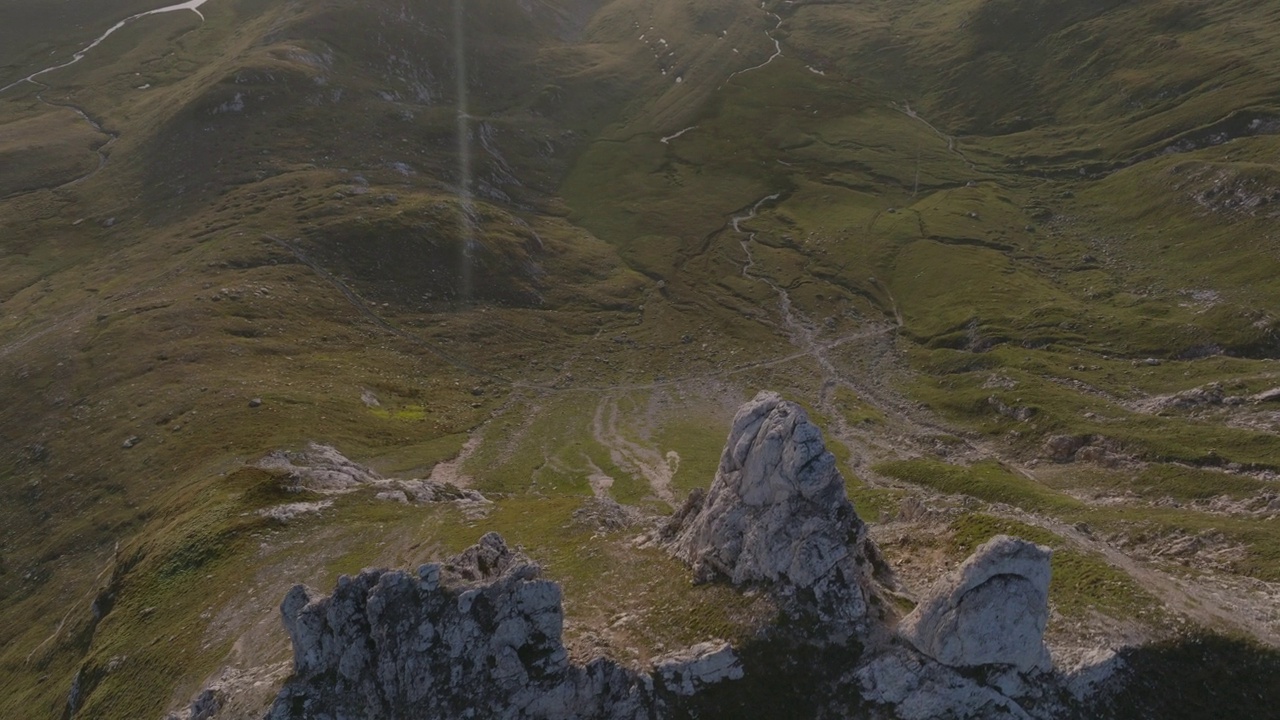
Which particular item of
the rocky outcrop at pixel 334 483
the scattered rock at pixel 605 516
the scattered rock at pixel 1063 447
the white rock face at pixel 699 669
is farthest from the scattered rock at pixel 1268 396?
the rocky outcrop at pixel 334 483

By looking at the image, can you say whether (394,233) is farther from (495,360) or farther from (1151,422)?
(1151,422)

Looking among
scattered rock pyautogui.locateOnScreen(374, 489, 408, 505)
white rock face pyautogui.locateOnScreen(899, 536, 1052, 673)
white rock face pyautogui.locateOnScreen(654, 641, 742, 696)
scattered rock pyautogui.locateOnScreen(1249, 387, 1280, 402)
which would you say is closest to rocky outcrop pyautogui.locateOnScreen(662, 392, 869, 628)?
white rock face pyautogui.locateOnScreen(654, 641, 742, 696)

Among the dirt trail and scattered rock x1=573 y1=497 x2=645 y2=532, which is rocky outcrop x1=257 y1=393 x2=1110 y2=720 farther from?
the dirt trail

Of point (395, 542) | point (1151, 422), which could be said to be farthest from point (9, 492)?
point (1151, 422)

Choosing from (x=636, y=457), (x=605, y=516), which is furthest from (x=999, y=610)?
(x=636, y=457)

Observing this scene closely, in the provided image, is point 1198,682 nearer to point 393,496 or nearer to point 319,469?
point 393,496
